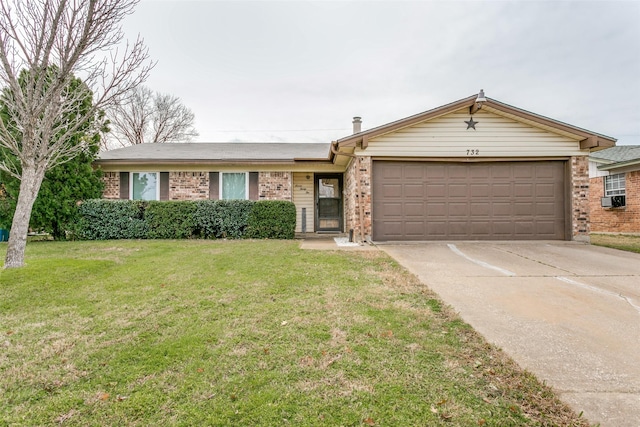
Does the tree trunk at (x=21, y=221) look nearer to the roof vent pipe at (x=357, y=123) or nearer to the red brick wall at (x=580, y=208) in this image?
the roof vent pipe at (x=357, y=123)

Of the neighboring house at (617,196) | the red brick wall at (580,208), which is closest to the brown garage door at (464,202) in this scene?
the red brick wall at (580,208)

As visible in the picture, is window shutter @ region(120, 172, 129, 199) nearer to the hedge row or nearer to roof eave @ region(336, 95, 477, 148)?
the hedge row

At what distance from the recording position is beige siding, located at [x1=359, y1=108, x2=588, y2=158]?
8.62m

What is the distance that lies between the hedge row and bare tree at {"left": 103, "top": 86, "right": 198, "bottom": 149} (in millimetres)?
17479

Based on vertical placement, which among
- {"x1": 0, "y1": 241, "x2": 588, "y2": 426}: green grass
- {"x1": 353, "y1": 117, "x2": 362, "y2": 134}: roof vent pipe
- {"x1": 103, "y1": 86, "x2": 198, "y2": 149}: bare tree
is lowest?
{"x1": 0, "y1": 241, "x2": 588, "y2": 426}: green grass

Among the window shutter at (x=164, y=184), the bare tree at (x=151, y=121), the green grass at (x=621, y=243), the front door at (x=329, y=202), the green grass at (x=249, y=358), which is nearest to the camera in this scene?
the green grass at (x=249, y=358)

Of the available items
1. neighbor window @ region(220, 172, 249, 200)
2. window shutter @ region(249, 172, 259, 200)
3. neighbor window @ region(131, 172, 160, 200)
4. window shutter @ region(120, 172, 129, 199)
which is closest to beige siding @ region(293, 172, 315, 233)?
window shutter @ region(249, 172, 259, 200)

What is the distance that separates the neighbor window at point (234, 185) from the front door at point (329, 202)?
2.76m

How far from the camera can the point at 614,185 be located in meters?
13.0

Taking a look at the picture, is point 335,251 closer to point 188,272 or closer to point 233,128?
point 188,272

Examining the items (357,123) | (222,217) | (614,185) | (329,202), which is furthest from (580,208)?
(222,217)

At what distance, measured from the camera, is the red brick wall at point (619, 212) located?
12.0 m

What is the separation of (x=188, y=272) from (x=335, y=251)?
3.26 metres

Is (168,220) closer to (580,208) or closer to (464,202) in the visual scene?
(464,202)
